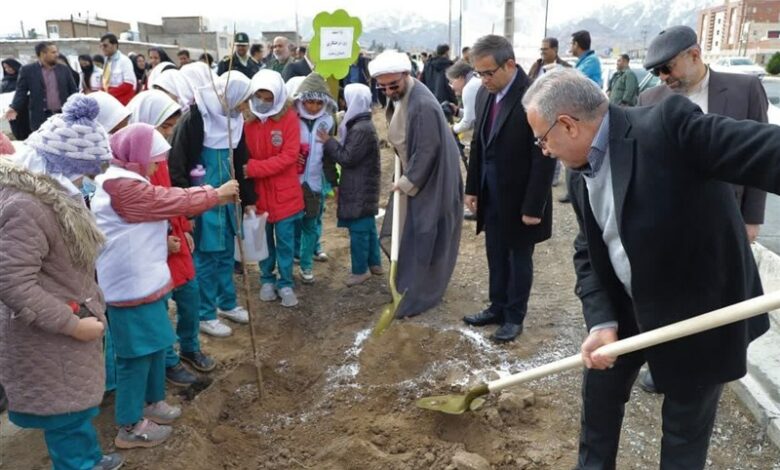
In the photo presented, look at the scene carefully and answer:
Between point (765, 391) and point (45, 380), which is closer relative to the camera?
point (45, 380)

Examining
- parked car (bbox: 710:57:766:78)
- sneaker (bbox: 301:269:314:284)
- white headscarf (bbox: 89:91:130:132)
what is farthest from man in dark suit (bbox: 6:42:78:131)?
parked car (bbox: 710:57:766:78)

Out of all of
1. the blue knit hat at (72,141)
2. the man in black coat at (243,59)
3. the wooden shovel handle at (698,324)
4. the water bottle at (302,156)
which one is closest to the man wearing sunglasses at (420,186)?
the water bottle at (302,156)

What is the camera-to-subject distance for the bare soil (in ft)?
9.72

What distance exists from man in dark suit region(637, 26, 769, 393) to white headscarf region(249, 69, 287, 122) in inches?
96.5

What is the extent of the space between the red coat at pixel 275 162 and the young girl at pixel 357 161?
0.37 metres

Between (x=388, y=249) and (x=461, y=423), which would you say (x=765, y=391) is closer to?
(x=461, y=423)

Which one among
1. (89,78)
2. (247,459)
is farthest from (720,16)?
(247,459)

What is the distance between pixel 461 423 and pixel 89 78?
10161 mm

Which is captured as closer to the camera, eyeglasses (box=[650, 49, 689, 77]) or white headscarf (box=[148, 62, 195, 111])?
eyeglasses (box=[650, 49, 689, 77])

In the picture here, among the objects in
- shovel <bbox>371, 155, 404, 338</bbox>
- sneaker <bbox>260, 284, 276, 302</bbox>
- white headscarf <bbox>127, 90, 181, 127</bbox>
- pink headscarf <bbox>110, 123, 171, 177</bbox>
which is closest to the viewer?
pink headscarf <bbox>110, 123, 171, 177</bbox>

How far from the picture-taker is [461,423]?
324cm

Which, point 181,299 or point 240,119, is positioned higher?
point 240,119

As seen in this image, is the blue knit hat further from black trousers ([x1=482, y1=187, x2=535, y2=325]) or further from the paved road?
the paved road

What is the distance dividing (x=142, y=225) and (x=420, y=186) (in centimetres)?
205
